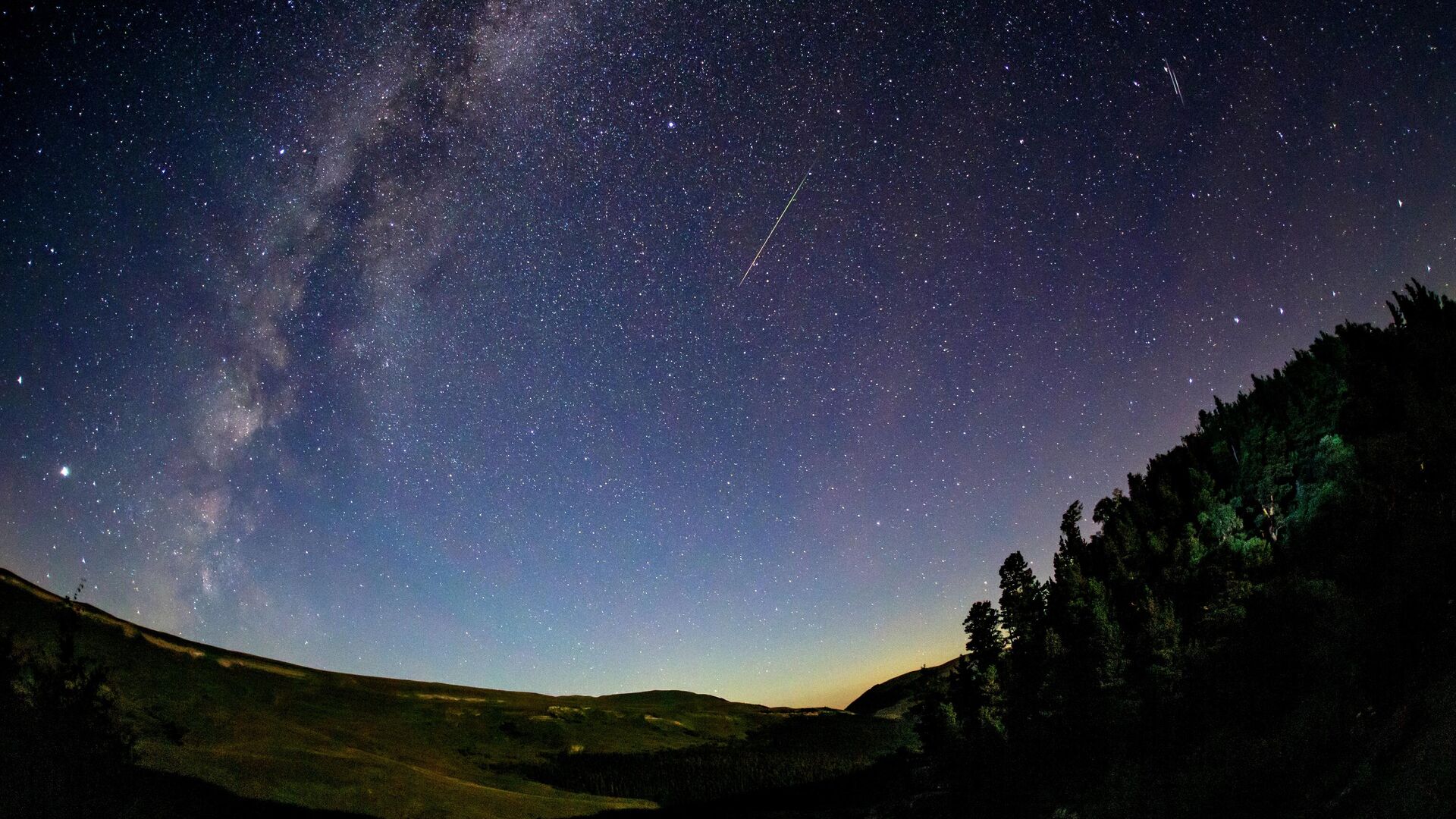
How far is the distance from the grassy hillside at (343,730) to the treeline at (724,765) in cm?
298

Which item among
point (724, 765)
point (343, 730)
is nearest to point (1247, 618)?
point (724, 765)

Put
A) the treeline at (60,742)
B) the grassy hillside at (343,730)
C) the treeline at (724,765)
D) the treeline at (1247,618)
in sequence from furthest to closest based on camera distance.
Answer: the treeline at (724,765) < the grassy hillside at (343,730) < the treeline at (60,742) < the treeline at (1247,618)

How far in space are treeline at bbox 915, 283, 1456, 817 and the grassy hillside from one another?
51.9 meters

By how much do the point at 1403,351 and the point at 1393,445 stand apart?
55.1ft

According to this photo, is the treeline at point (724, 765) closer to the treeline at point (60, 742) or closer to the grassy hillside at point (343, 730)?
the grassy hillside at point (343, 730)

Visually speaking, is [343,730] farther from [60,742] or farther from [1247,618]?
[1247,618]

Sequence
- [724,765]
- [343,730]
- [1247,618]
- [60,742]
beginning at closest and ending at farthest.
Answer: [60,742] < [1247,618] < [343,730] < [724,765]

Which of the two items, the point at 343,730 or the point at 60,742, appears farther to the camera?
the point at 343,730

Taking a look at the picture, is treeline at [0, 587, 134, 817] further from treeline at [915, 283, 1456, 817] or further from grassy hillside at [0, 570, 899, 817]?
treeline at [915, 283, 1456, 817]

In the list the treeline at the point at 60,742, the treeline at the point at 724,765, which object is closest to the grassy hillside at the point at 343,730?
the treeline at the point at 724,765

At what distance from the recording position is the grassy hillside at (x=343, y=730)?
212 feet

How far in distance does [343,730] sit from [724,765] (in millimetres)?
62674

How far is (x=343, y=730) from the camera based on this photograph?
10375 cm

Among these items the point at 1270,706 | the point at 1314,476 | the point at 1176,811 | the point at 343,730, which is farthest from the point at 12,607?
the point at 1314,476
